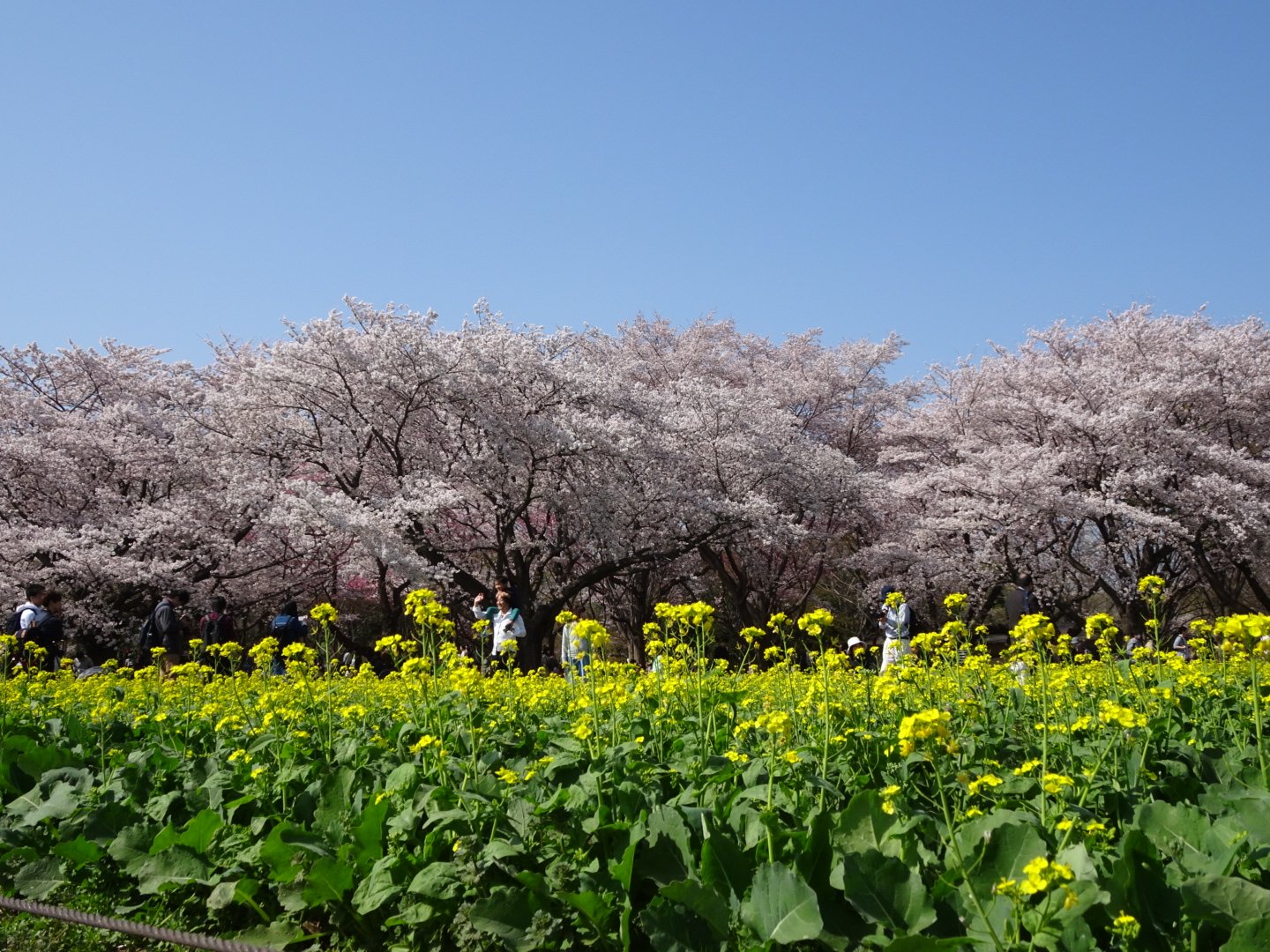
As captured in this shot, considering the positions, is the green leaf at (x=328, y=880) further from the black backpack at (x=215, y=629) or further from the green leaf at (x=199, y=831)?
the black backpack at (x=215, y=629)

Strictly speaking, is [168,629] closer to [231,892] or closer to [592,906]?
[231,892]

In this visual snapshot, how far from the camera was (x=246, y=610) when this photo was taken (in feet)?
61.6

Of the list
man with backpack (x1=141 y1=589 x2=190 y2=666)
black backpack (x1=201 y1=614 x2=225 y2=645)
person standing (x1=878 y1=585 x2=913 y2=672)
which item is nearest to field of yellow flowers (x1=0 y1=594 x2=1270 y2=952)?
person standing (x1=878 y1=585 x2=913 y2=672)

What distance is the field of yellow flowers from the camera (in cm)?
208

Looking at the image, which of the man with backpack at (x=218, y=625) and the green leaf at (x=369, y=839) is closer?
the green leaf at (x=369, y=839)

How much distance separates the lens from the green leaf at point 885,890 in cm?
206

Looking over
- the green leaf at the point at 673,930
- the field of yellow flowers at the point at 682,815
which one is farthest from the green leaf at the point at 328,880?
the green leaf at the point at 673,930

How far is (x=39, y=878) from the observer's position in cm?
323

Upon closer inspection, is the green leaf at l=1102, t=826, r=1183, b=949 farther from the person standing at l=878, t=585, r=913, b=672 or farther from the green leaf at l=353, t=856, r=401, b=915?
the person standing at l=878, t=585, r=913, b=672

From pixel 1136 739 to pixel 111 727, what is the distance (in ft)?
15.2

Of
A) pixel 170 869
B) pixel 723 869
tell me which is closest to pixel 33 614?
pixel 170 869

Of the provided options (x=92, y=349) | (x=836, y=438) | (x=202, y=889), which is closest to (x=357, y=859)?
(x=202, y=889)

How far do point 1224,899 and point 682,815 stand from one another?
1.27 m

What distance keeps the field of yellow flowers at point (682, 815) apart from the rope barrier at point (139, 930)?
33 cm
